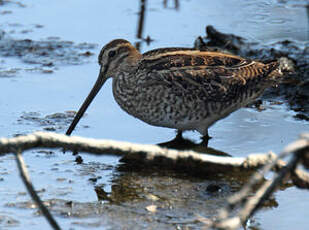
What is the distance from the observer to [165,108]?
609cm

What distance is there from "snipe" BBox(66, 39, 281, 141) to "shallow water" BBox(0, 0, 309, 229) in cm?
37

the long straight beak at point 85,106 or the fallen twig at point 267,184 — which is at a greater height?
the fallen twig at point 267,184

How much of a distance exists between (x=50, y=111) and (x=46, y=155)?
1165 millimetres

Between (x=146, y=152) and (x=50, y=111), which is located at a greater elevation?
(x=146, y=152)

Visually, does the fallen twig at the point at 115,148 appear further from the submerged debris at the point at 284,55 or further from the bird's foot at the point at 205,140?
the submerged debris at the point at 284,55

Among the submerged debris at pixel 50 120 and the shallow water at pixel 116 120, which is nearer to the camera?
the shallow water at pixel 116 120

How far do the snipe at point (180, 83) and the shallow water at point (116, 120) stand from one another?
372 millimetres

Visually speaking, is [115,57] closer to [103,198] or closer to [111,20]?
[103,198]

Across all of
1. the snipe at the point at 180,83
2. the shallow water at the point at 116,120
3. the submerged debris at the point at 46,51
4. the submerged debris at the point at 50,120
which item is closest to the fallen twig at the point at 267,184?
the shallow water at the point at 116,120

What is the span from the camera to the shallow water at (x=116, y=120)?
190 inches

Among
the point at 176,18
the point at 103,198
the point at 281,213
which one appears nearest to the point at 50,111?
the point at 103,198

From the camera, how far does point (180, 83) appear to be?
20.3ft

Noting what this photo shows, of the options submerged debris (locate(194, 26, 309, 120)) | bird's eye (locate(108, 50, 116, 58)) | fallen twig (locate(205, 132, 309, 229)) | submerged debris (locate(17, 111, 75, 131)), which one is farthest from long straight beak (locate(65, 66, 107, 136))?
fallen twig (locate(205, 132, 309, 229))

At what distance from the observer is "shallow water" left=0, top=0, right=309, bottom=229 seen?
190 inches
